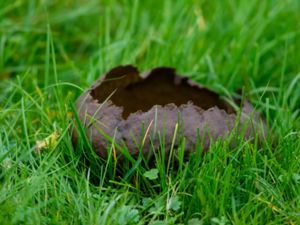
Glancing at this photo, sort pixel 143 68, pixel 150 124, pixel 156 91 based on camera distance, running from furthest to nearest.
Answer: pixel 143 68 → pixel 156 91 → pixel 150 124

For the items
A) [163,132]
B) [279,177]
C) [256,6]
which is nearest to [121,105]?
[163,132]

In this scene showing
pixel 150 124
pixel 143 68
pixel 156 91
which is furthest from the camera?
pixel 143 68

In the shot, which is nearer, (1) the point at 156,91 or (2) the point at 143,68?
(1) the point at 156,91

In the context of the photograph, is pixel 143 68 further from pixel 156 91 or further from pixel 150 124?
pixel 150 124

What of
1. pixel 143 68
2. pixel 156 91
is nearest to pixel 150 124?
pixel 156 91

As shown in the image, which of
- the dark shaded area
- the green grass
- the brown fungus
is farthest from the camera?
the dark shaded area
